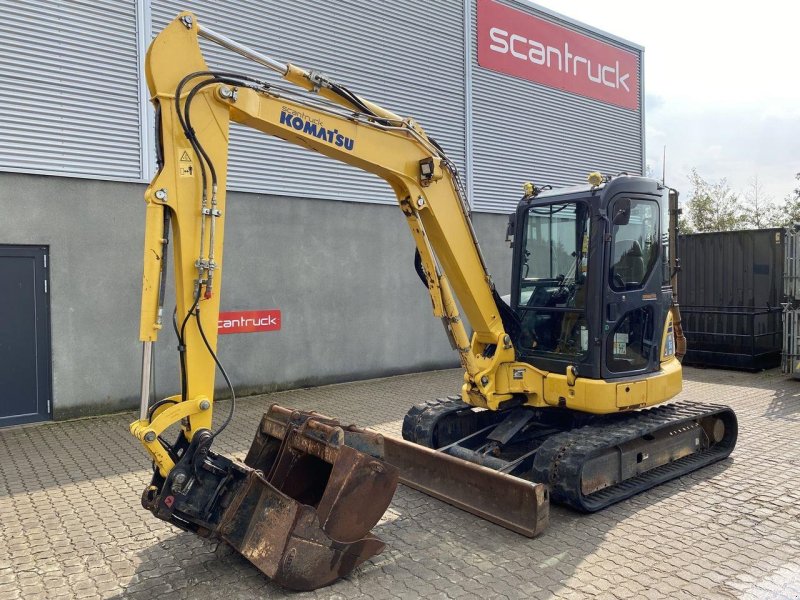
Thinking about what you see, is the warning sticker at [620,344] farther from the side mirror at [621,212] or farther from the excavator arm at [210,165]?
the excavator arm at [210,165]

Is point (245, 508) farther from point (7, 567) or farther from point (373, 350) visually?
point (373, 350)

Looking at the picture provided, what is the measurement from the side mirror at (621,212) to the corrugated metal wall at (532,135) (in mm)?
7498

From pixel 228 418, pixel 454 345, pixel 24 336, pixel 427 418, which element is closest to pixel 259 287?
pixel 24 336

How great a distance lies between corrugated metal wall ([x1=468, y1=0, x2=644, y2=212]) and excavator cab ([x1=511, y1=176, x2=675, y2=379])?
7072 millimetres

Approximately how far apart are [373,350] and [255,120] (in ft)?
24.7

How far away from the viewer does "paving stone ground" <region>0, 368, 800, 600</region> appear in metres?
3.99

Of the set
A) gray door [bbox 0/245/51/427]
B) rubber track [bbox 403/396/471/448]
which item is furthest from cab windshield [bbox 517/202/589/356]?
gray door [bbox 0/245/51/427]

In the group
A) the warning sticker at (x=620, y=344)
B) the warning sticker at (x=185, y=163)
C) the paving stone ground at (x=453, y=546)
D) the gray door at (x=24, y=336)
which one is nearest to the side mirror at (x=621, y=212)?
the warning sticker at (x=620, y=344)

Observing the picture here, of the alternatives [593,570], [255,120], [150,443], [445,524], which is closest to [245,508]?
[150,443]

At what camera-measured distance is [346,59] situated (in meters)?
11.1

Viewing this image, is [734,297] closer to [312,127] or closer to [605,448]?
[605,448]

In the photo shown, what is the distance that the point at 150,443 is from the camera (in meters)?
3.80

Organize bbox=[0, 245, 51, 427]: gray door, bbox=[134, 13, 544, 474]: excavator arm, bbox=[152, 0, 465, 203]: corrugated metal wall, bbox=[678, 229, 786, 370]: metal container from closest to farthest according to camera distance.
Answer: bbox=[134, 13, 544, 474]: excavator arm
bbox=[0, 245, 51, 427]: gray door
bbox=[152, 0, 465, 203]: corrugated metal wall
bbox=[678, 229, 786, 370]: metal container

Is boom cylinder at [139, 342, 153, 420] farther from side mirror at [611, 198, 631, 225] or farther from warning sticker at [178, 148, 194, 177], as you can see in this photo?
side mirror at [611, 198, 631, 225]
